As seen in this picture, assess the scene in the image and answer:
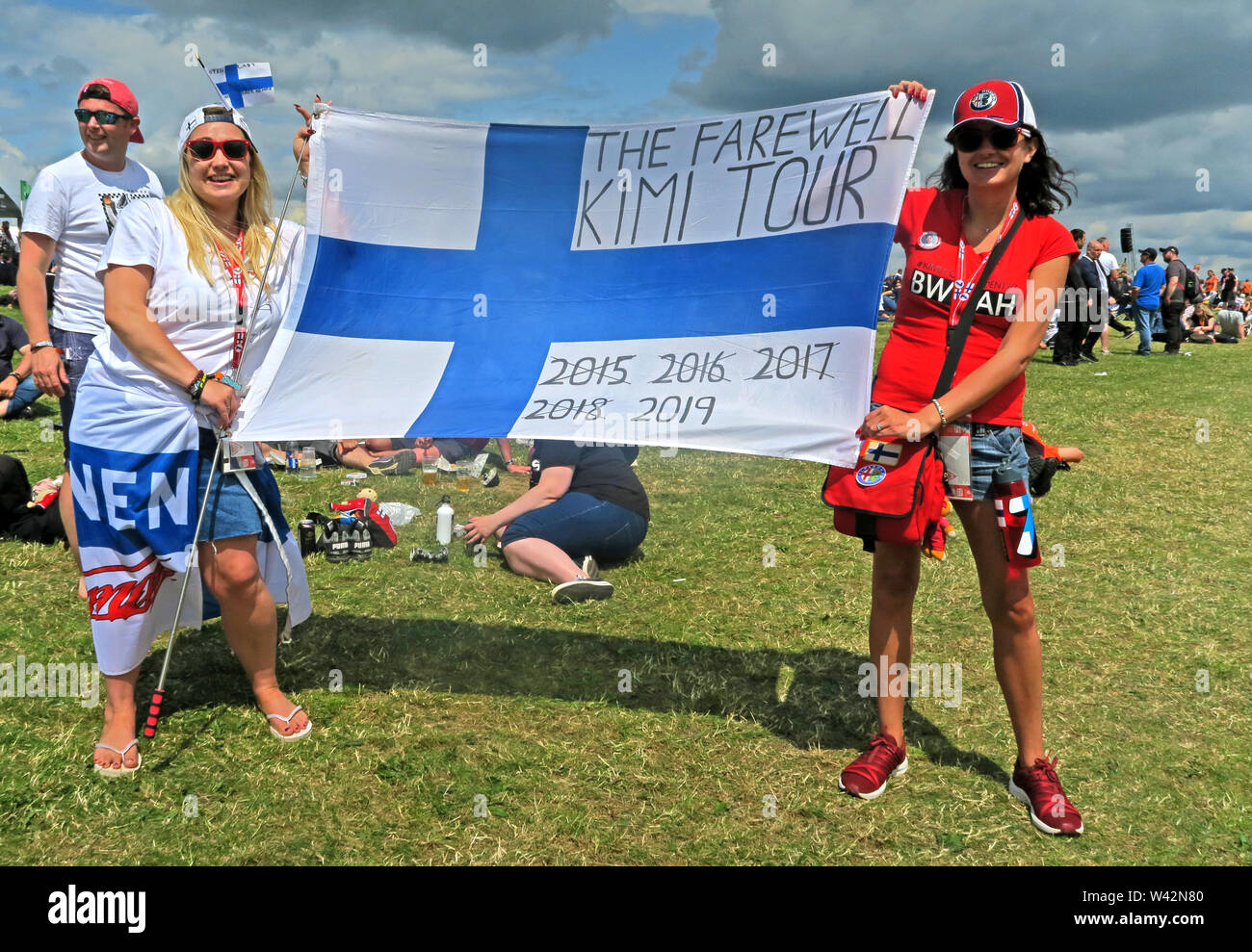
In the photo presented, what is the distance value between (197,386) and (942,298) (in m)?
2.76

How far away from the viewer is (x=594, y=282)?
4.11m

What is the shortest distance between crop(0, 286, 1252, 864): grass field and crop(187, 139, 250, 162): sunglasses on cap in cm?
238

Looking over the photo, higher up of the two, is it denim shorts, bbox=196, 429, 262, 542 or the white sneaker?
denim shorts, bbox=196, 429, 262, 542

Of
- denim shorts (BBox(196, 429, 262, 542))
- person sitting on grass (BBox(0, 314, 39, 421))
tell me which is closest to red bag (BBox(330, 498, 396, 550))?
denim shorts (BBox(196, 429, 262, 542))

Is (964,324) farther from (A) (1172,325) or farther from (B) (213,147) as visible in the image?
(A) (1172,325)

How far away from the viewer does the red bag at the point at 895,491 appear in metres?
3.52

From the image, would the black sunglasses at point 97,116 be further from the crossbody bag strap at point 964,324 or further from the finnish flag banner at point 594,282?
the crossbody bag strap at point 964,324

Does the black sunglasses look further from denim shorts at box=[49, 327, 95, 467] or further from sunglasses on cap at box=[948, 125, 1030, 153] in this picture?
sunglasses on cap at box=[948, 125, 1030, 153]

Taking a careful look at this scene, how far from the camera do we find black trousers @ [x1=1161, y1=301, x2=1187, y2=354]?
23109mm

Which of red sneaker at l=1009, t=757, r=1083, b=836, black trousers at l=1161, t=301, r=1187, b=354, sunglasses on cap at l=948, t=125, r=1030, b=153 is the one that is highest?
black trousers at l=1161, t=301, r=1187, b=354

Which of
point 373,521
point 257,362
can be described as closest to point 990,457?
point 257,362

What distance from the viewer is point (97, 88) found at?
16.7ft

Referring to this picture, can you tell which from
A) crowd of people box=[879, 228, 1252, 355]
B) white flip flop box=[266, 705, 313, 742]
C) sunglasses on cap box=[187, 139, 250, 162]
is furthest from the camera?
crowd of people box=[879, 228, 1252, 355]

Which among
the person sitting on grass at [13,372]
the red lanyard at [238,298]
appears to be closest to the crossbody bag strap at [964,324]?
the red lanyard at [238,298]
